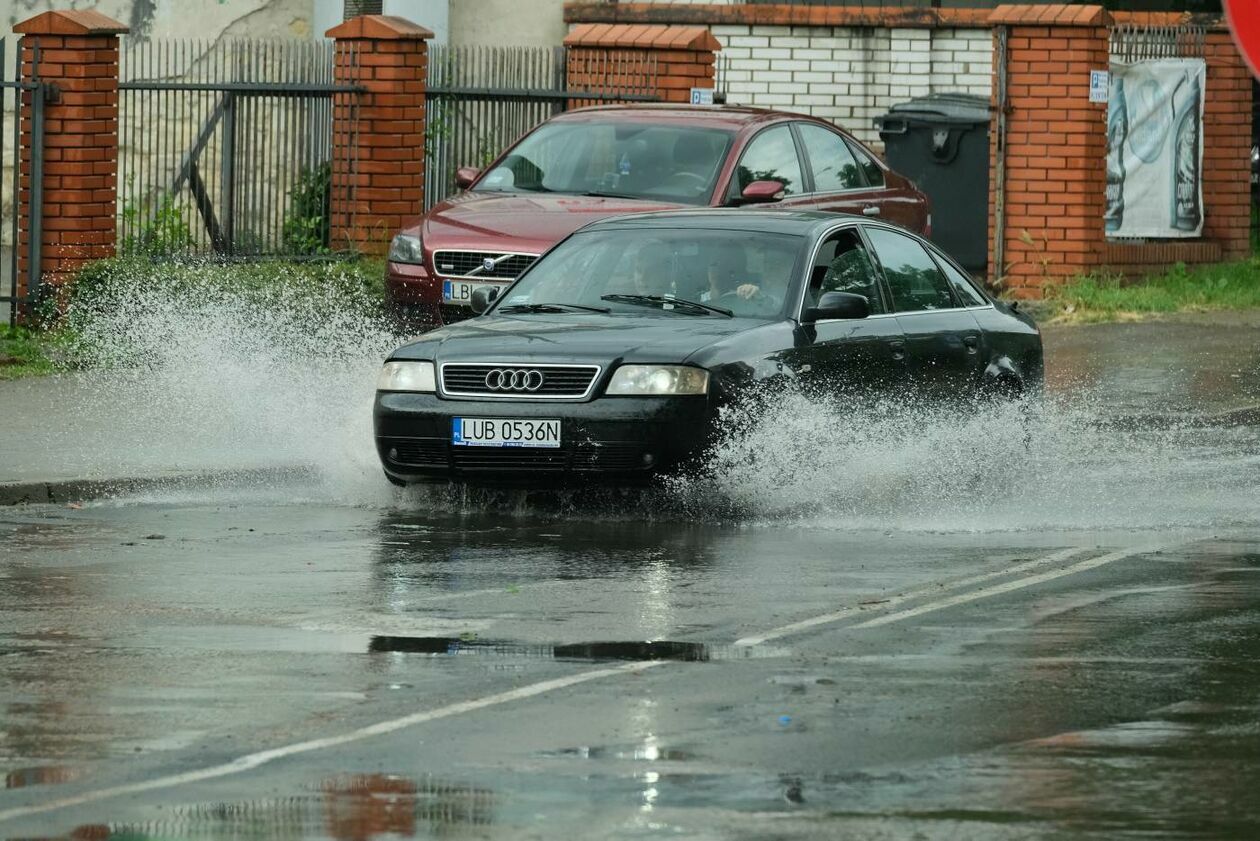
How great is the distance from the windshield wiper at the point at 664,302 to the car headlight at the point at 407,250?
4080 mm

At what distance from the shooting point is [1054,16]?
22.5 meters

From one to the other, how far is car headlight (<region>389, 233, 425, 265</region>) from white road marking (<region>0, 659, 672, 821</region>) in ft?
28.5

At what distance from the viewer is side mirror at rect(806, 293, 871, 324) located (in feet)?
39.7

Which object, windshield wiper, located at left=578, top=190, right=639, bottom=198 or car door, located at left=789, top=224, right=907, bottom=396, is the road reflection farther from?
windshield wiper, located at left=578, top=190, right=639, bottom=198

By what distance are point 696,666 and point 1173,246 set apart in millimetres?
16905

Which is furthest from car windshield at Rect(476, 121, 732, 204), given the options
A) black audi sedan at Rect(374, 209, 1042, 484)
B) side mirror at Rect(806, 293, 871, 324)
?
side mirror at Rect(806, 293, 871, 324)

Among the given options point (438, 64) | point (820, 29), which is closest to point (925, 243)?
point (438, 64)

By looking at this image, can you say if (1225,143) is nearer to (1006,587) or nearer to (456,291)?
(456,291)

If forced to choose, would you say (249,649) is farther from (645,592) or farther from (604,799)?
(604,799)

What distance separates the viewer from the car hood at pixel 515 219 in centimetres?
1600

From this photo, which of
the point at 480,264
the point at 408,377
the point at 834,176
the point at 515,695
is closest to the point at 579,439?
the point at 408,377

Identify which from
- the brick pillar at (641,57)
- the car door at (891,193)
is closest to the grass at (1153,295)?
the car door at (891,193)

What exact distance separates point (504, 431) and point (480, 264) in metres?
4.82

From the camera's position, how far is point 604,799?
20.0 feet
